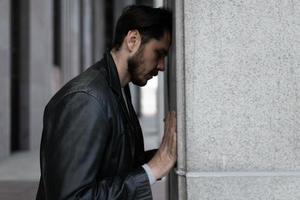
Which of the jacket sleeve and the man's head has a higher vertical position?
the man's head

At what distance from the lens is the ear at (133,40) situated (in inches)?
93.1

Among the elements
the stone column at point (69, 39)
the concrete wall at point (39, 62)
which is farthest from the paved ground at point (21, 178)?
the stone column at point (69, 39)

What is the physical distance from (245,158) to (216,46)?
0.57 metres

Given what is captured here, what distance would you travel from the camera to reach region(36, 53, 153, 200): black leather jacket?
204cm

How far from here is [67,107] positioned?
82.4 inches

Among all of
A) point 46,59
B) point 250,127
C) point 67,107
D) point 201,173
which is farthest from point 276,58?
point 46,59

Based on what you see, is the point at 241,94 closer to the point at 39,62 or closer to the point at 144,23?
the point at 144,23

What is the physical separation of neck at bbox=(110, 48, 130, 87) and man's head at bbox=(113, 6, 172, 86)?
0.02 m

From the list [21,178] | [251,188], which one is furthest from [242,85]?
[21,178]

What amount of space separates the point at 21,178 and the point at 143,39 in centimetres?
748

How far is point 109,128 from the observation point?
7.06 ft

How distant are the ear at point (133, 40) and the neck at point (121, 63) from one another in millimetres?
55

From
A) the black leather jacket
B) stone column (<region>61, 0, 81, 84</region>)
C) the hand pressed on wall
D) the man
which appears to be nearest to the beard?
the man

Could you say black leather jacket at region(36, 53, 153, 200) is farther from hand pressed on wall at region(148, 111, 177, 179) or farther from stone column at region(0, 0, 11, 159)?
stone column at region(0, 0, 11, 159)
